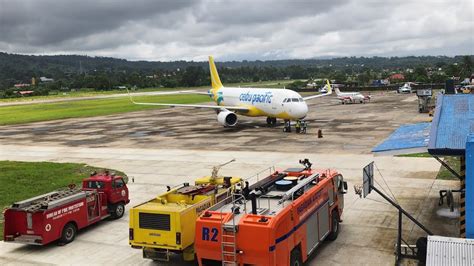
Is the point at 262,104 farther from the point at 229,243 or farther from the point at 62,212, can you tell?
the point at 229,243

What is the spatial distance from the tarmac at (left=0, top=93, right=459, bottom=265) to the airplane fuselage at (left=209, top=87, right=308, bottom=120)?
2084 millimetres

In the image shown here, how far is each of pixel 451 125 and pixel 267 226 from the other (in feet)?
27.7

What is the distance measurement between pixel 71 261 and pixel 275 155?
20317 mm

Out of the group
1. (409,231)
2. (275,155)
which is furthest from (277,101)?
(409,231)

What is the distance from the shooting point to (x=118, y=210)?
20.3m

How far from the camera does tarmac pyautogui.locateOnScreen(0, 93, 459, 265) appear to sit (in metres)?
16.2

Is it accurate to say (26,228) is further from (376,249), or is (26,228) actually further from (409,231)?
(409,231)

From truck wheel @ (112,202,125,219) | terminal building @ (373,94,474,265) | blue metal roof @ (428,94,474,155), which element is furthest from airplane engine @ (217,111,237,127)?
blue metal roof @ (428,94,474,155)

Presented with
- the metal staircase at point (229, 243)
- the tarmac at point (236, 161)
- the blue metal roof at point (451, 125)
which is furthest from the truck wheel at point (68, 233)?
the blue metal roof at point (451, 125)

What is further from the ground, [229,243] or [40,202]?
[229,243]

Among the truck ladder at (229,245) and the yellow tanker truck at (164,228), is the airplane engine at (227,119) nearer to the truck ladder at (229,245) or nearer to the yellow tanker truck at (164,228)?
the yellow tanker truck at (164,228)

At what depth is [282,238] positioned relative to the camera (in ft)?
39.1

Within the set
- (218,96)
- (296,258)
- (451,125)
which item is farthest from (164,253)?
(218,96)

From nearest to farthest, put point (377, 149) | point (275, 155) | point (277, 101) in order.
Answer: point (377, 149), point (275, 155), point (277, 101)
